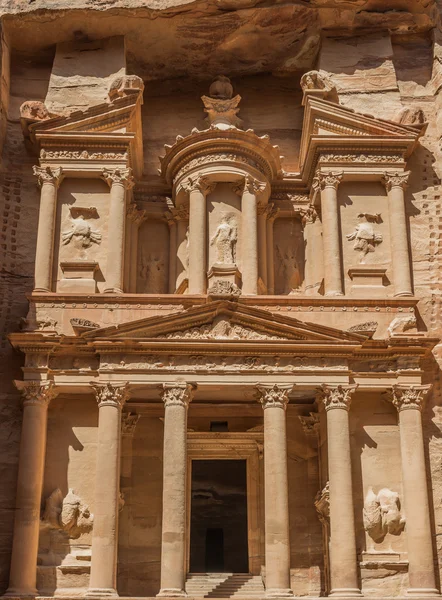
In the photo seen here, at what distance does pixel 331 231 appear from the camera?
→ 23156 mm

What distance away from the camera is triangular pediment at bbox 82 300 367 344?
826 inches

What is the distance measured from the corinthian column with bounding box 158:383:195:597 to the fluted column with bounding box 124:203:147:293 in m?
4.42

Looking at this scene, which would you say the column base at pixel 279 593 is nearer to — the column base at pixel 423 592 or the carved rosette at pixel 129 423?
the column base at pixel 423 592

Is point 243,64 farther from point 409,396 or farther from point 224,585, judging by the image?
point 224,585

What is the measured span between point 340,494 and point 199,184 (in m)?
8.37

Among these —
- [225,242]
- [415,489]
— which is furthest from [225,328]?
[415,489]

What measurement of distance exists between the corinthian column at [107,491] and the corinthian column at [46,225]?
309 centimetres

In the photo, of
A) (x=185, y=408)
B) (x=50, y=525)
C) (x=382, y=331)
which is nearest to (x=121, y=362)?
(x=185, y=408)

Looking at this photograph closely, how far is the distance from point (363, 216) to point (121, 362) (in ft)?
22.9

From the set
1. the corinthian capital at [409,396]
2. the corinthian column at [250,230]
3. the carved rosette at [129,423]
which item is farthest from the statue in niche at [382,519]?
the corinthian column at [250,230]

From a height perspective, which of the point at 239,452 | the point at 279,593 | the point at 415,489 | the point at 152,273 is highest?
the point at 152,273

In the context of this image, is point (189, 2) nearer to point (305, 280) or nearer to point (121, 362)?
point (305, 280)

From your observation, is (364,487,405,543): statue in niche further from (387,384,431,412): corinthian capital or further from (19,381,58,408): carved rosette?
(19,381,58,408): carved rosette

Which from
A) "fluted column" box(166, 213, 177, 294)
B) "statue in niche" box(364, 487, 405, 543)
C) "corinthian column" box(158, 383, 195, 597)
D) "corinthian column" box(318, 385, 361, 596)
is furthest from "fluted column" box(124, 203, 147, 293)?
"statue in niche" box(364, 487, 405, 543)
